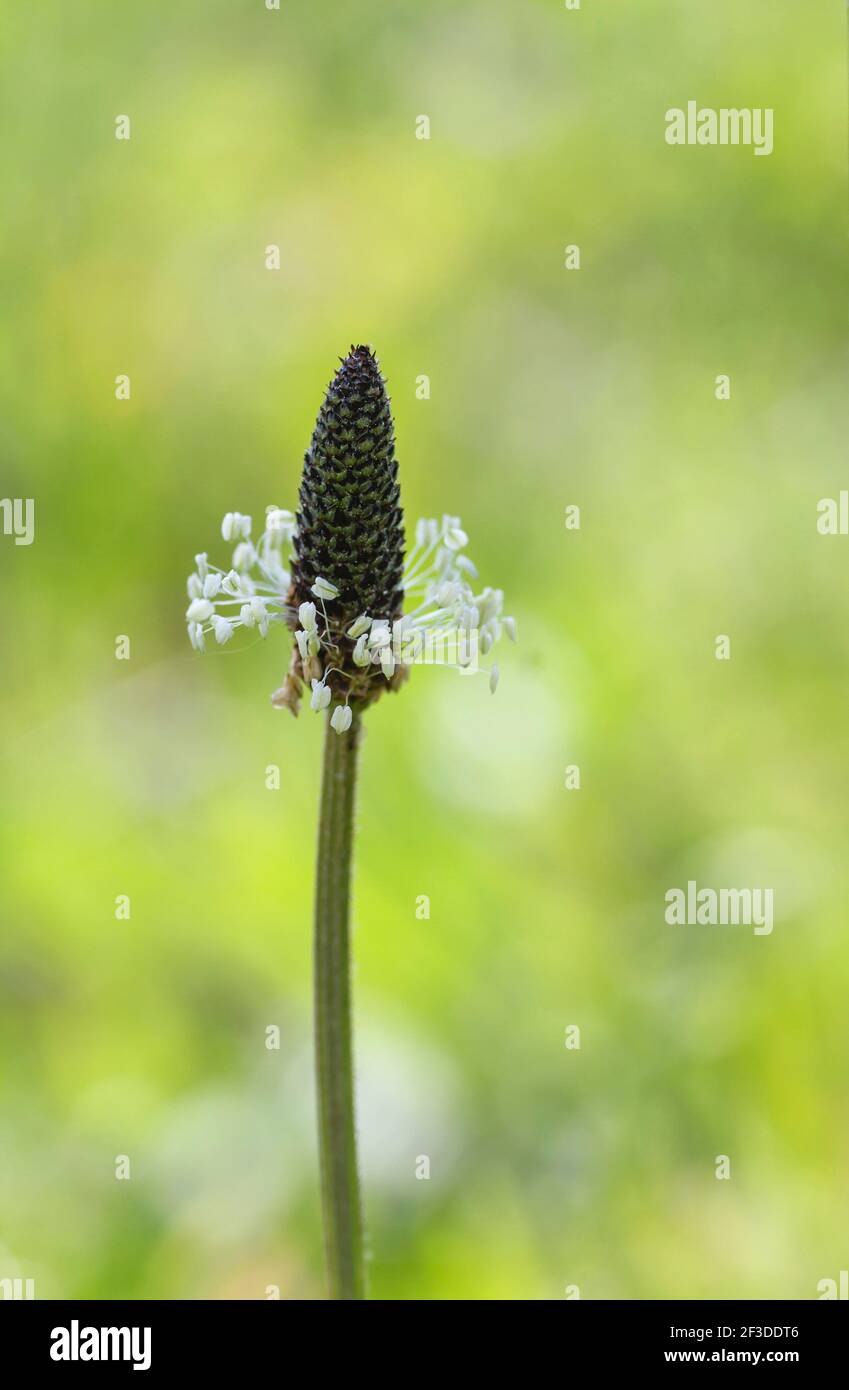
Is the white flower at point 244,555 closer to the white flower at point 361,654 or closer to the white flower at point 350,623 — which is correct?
the white flower at point 350,623

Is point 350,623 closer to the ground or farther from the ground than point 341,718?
farther from the ground

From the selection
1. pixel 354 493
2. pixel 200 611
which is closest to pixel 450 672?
pixel 200 611

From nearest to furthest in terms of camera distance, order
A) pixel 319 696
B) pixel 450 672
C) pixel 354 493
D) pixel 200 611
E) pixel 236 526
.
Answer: pixel 354 493, pixel 319 696, pixel 200 611, pixel 236 526, pixel 450 672

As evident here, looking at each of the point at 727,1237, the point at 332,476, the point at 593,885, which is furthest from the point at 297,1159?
the point at 332,476

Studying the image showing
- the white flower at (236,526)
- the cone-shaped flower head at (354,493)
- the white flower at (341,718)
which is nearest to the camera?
the cone-shaped flower head at (354,493)

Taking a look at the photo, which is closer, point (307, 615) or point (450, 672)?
point (307, 615)

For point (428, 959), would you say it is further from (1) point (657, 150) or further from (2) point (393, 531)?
(1) point (657, 150)

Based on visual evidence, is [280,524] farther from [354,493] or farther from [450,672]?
[450,672]

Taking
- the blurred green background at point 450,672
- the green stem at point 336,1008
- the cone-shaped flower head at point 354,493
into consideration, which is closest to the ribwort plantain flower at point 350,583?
the cone-shaped flower head at point 354,493
